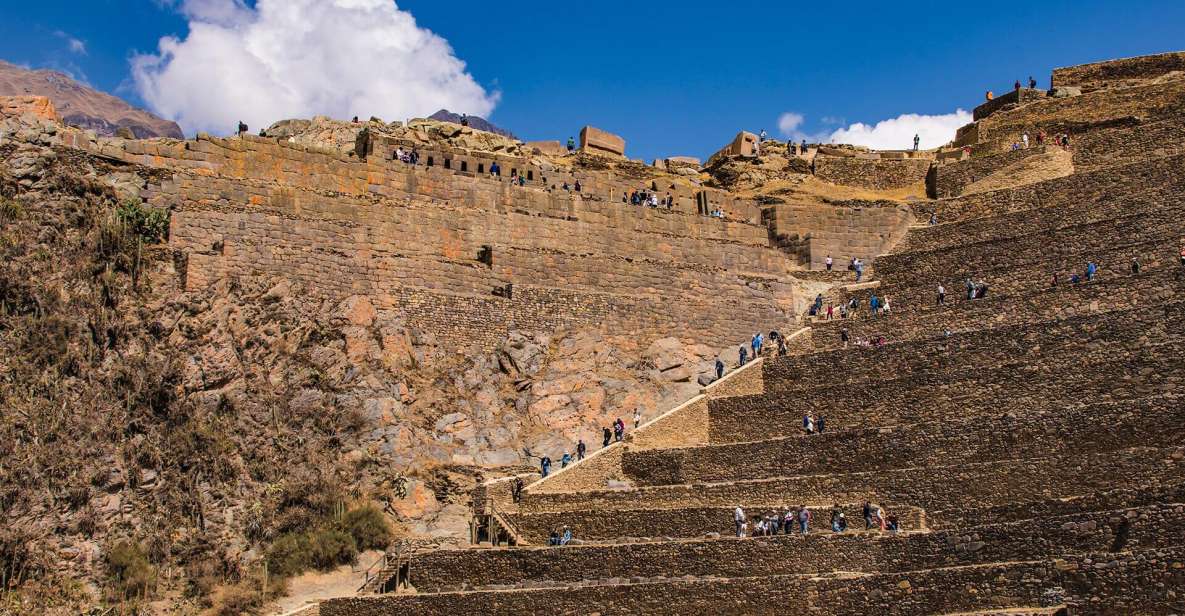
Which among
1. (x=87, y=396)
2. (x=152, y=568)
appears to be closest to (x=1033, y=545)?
(x=152, y=568)

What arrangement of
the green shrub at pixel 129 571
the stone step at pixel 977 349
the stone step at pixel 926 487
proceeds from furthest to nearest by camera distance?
the stone step at pixel 977 349
the green shrub at pixel 129 571
the stone step at pixel 926 487

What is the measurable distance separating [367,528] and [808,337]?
12.0 metres

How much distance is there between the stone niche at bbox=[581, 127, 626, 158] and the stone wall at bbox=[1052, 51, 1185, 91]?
553 inches

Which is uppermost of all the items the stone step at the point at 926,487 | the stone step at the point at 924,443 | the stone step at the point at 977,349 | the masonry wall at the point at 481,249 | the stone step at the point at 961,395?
the masonry wall at the point at 481,249

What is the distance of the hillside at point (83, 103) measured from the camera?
2832 inches

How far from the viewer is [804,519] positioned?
26156mm

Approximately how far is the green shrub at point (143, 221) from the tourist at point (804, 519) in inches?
564

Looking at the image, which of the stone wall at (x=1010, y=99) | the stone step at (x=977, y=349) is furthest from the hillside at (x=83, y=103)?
the stone step at (x=977, y=349)

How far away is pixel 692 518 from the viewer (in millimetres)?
27078

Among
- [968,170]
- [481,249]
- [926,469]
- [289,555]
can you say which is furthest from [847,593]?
[968,170]

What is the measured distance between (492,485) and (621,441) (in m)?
3.24

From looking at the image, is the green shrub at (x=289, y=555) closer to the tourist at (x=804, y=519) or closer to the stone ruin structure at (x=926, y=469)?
the stone ruin structure at (x=926, y=469)

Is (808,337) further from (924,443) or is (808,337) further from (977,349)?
(924,443)

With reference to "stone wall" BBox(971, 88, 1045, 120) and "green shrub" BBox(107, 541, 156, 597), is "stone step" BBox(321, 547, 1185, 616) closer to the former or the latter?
"green shrub" BBox(107, 541, 156, 597)
